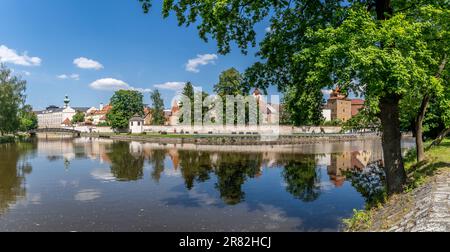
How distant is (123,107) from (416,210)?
97913 millimetres

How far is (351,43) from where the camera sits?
384 inches

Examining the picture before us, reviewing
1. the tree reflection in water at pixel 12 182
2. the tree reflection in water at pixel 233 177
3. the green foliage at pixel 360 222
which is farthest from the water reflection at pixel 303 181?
the tree reflection in water at pixel 12 182

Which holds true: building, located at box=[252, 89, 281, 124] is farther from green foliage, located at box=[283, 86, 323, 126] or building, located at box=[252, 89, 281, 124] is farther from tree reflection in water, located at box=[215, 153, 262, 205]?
green foliage, located at box=[283, 86, 323, 126]

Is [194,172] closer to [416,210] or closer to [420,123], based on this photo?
[420,123]

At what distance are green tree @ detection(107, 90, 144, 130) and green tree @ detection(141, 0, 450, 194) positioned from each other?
8975 centimetres

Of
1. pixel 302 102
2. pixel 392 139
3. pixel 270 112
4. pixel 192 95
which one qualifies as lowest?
pixel 392 139

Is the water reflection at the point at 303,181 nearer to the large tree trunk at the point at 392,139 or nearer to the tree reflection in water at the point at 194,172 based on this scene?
the large tree trunk at the point at 392,139

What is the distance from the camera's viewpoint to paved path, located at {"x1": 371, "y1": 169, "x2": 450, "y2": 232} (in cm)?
791

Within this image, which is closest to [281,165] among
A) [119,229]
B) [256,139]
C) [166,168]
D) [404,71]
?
[166,168]

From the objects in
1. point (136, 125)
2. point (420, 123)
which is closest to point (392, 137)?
point (420, 123)

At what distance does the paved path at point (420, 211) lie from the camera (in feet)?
26.0

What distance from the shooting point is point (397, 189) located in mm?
12727

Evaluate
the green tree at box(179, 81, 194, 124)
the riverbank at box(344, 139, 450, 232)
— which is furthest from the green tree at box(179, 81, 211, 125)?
the riverbank at box(344, 139, 450, 232)

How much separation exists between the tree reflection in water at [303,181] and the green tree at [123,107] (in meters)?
76.2
